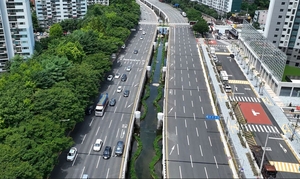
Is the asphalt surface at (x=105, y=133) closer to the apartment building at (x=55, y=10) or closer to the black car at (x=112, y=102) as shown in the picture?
the black car at (x=112, y=102)

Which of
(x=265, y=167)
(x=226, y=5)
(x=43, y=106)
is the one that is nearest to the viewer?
(x=265, y=167)

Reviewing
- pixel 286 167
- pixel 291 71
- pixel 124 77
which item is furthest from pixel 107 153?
pixel 291 71

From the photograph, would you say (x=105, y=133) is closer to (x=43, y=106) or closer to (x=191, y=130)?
(x=43, y=106)

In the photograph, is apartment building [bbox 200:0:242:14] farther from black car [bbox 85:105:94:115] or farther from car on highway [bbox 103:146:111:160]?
car on highway [bbox 103:146:111:160]

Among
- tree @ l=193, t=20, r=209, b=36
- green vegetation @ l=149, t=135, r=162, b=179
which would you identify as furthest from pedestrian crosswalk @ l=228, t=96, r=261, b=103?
tree @ l=193, t=20, r=209, b=36

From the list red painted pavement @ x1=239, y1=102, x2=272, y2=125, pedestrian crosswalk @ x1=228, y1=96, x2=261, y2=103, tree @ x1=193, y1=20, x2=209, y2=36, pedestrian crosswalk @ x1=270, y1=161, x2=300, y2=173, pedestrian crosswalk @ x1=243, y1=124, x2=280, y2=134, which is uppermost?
tree @ x1=193, y1=20, x2=209, y2=36

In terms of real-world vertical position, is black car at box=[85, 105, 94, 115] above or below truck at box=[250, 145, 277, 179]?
above

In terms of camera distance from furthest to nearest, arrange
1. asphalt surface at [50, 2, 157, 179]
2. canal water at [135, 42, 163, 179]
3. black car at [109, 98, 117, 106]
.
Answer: black car at [109, 98, 117, 106] → canal water at [135, 42, 163, 179] → asphalt surface at [50, 2, 157, 179]
